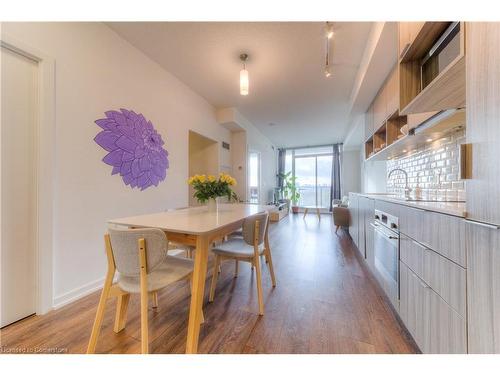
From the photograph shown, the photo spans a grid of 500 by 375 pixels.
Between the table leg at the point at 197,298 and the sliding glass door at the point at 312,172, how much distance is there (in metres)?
7.52

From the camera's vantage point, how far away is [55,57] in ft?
5.36

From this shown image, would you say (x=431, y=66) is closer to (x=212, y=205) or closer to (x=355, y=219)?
(x=212, y=205)

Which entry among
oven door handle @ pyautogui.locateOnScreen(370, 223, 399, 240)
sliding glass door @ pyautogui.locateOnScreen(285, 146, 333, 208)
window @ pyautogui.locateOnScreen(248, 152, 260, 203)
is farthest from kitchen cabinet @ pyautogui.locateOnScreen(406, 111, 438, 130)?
sliding glass door @ pyautogui.locateOnScreen(285, 146, 333, 208)

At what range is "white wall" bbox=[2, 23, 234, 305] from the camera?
164cm

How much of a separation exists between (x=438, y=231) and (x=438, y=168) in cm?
142

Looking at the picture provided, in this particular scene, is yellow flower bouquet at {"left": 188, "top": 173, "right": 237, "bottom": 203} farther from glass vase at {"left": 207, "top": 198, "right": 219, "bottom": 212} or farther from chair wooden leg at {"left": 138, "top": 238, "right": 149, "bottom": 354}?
chair wooden leg at {"left": 138, "top": 238, "right": 149, "bottom": 354}

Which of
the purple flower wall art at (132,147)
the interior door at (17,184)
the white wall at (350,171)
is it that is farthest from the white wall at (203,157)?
the white wall at (350,171)

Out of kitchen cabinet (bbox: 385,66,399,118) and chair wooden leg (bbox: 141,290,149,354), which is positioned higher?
kitchen cabinet (bbox: 385,66,399,118)

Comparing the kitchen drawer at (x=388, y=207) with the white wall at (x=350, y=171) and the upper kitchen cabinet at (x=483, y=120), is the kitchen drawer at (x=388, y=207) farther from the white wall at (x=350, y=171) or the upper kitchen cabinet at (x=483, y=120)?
the white wall at (x=350, y=171)

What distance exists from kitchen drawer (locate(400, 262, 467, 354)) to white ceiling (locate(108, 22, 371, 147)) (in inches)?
96.3

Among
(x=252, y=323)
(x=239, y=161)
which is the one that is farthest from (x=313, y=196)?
(x=252, y=323)

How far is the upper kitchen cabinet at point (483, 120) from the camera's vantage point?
70cm

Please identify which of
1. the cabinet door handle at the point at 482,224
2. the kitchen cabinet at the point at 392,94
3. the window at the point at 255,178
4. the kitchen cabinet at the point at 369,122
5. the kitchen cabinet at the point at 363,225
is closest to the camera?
the cabinet door handle at the point at 482,224
